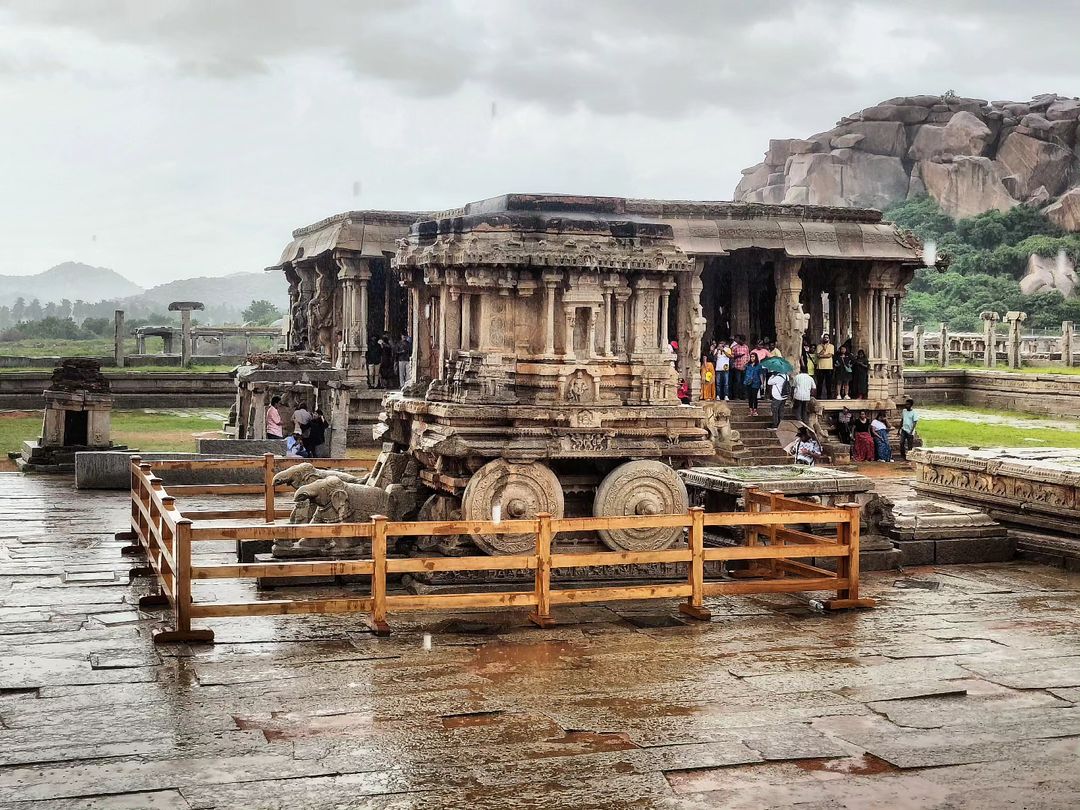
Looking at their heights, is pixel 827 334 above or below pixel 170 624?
above

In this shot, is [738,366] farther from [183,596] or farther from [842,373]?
[183,596]

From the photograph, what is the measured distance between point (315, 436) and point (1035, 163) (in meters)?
56.3

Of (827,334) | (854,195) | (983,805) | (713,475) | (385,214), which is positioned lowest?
(983,805)

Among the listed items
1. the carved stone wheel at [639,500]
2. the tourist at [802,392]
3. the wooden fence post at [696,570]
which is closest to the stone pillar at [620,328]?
the carved stone wheel at [639,500]

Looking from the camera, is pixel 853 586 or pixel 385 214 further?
pixel 385 214

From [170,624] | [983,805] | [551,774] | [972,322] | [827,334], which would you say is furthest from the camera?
[972,322]

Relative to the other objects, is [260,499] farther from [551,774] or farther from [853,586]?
[551,774]

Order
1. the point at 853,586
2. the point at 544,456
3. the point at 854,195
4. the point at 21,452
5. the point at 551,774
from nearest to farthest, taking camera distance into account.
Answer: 1. the point at 551,774
2. the point at 853,586
3. the point at 544,456
4. the point at 21,452
5. the point at 854,195

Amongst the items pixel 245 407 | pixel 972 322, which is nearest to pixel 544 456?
pixel 245 407

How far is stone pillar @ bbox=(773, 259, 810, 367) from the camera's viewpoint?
79.7ft

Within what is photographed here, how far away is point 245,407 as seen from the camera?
22438mm

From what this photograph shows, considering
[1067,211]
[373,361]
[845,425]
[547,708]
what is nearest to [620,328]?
[547,708]

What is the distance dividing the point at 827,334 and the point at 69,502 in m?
14.8

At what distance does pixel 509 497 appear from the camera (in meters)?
11.8
